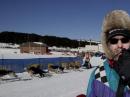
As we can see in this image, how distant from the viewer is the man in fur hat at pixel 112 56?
1946 millimetres

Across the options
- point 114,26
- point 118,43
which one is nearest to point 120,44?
point 118,43

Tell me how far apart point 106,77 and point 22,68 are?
78.2 ft

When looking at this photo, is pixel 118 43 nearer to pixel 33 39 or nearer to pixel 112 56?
pixel 112 56

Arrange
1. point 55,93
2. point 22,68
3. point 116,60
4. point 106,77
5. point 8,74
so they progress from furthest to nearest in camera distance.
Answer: point 22,68 < point 8,74 < point 55,93 < point 106,77 < point 116,60

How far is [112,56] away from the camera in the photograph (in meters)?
2.08

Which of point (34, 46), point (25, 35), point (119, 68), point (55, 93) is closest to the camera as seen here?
point (119, 68)

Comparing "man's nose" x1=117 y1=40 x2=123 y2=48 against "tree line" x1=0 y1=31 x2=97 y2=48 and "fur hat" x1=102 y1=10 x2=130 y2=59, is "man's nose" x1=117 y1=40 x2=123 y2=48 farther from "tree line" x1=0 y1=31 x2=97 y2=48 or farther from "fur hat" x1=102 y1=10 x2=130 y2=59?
"tree line" x1=0 y1=31 x2=97 y2=48

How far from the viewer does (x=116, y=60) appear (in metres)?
1.95

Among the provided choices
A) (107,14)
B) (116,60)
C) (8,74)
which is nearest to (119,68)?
(116,60)

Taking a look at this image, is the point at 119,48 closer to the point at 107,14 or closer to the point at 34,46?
the point at 107,14

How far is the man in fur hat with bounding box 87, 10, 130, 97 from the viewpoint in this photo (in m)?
1.95

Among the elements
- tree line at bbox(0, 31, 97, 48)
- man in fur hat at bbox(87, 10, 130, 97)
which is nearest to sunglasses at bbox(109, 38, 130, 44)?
man in fur hat at bbox(87, 10, 130, 97)

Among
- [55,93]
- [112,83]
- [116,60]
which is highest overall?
[116,60]

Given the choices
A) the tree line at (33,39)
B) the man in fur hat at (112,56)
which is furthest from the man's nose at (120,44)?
the tree line at (33,39)
